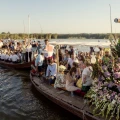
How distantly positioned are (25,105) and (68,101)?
299 cm

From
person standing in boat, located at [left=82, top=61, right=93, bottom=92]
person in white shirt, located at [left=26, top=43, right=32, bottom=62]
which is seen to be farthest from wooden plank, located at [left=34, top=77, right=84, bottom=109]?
person in white shirt, located at [left=26, top=43, right=32, bottom=62]

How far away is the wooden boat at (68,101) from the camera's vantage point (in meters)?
7.02

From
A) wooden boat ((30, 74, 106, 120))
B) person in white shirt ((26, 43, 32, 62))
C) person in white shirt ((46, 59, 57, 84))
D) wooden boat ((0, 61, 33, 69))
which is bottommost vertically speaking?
wooden boat ((30, 74, 106, 120))

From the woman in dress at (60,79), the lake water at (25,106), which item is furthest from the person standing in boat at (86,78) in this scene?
the woman in dress at (60,79)

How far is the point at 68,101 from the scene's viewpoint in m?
8.20

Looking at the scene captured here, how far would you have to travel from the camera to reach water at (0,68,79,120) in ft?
29.7

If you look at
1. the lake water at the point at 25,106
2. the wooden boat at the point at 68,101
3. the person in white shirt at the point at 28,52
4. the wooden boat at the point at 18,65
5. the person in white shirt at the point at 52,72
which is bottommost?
the lake water at the point at 25,106

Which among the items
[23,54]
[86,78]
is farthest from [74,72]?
[23,54]

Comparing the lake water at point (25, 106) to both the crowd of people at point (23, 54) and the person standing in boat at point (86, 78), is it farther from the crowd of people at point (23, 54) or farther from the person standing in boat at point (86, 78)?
the crowd of people at point (23, 54)

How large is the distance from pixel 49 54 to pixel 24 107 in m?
4.24

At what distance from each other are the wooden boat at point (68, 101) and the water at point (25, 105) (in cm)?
56

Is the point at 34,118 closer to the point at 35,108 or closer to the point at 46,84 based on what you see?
the point at 35,108

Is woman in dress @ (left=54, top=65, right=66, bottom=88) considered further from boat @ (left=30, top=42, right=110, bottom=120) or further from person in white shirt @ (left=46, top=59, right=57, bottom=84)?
person in white shirt @ (left=46, top=59, right=57, bottom=84)

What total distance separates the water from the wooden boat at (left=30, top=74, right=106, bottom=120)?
56cm
